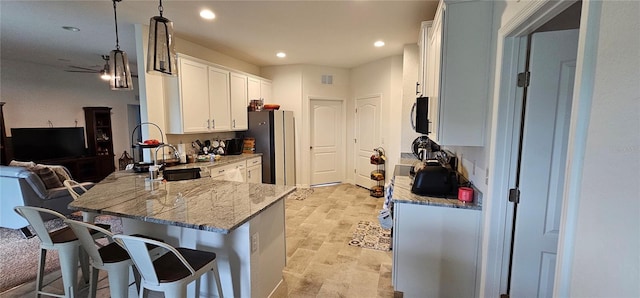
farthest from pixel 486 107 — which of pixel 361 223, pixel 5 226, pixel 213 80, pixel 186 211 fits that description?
pixel 5 226

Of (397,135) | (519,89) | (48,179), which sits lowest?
(48,179)

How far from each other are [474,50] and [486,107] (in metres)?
0.40

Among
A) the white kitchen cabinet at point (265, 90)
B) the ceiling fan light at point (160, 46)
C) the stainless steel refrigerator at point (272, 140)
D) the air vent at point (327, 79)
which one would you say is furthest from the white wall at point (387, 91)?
the ceiling fan light at point (160, 46)

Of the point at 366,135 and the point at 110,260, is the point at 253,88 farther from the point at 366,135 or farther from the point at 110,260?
the point at 110,260

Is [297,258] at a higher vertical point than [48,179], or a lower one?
lower

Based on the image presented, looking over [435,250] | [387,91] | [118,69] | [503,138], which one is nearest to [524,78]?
[503,138]

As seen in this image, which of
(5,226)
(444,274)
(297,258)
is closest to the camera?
(444,274)

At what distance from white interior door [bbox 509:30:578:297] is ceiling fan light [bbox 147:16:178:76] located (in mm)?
2401

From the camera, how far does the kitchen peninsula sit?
165 cm

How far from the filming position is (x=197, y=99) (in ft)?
12.4

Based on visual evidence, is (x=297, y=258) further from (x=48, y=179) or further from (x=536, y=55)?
(x=48, y=179)

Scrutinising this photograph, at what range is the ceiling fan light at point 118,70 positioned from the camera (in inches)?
99.7

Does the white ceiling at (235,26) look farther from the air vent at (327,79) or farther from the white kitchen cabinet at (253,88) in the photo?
the air vent at (327,79)

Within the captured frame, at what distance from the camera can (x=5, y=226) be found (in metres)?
3.48
